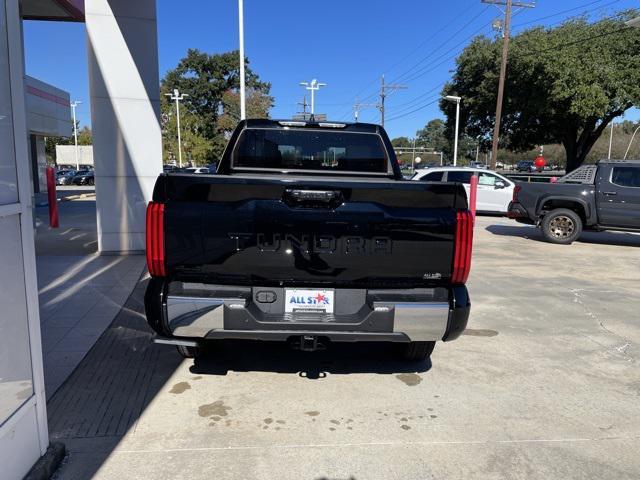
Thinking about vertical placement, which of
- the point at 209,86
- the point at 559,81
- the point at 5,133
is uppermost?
the point at 209,86

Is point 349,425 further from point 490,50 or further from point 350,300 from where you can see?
point 490,50

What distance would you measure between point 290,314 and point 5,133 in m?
1.88

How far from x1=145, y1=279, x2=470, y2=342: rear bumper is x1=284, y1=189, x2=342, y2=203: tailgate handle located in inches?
24.1

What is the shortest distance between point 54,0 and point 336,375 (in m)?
11.4

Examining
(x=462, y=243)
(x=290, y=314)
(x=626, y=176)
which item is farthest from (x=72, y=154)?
(x=462, y=243)

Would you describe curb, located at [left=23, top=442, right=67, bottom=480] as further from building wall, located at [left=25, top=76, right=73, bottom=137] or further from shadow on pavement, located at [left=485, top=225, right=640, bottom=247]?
building wall, located at [left=25, top=76, right=73, bottom=137]

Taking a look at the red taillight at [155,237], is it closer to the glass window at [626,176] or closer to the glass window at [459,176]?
the glass window at [626,176]

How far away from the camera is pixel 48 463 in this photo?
2.73 meters

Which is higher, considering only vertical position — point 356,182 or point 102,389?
point 356,182

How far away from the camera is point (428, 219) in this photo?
3227 millimetres

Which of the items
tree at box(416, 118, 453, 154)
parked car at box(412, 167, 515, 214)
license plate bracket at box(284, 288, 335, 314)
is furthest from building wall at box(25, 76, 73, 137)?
tree at box(416, 118, 453, 154)

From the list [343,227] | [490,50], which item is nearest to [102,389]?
[343,227]

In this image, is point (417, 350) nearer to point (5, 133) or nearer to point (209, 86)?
point (5, 133)

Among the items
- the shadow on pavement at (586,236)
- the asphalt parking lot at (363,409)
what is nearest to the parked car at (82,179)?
the shadow on pavement at (586,236)
